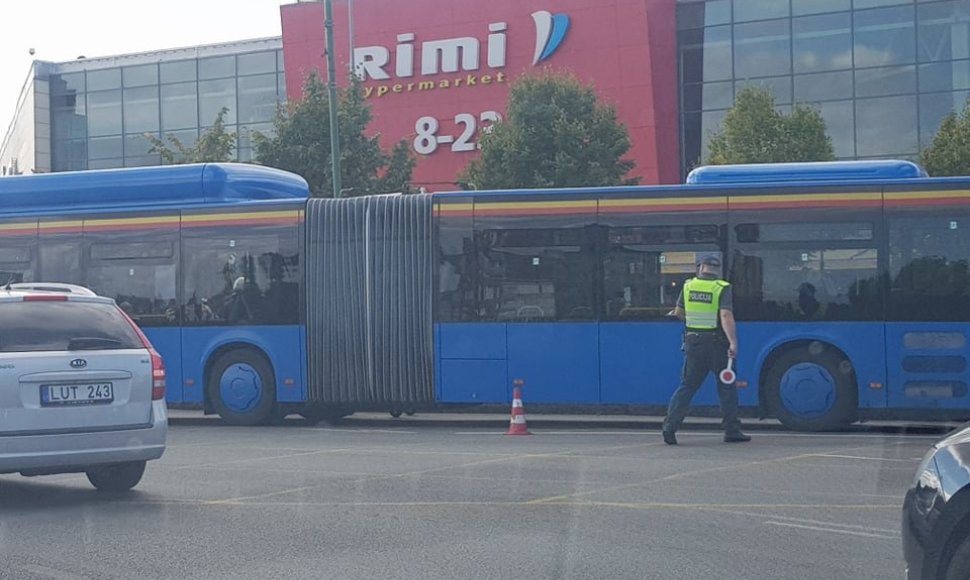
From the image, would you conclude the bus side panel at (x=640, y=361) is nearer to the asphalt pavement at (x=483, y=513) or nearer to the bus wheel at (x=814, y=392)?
the bus wheel at (x=814, y=392)

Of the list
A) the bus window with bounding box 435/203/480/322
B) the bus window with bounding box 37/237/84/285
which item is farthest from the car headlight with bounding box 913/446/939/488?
the bus window with bounding box 37/237/84/285

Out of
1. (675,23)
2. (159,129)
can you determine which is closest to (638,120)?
(675,23)

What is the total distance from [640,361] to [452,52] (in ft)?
100.0

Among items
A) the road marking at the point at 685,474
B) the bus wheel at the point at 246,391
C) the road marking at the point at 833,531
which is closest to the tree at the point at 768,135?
the bus wheel at the point at 246,391

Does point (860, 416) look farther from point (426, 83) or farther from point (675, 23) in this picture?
point (426, 83)

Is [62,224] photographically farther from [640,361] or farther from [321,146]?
[321,146]

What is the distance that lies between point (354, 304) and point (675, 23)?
2800 cm

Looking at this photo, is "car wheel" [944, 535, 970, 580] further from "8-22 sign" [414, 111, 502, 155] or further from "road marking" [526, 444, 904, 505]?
"8-22 sign" [414, 111, 502, 155]

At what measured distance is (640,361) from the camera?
638 inches

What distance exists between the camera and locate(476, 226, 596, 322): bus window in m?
16.6

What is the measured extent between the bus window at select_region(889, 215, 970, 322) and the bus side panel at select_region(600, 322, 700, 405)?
259 centimetres

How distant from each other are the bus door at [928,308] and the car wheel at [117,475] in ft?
28.7

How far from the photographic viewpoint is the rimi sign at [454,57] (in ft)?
138

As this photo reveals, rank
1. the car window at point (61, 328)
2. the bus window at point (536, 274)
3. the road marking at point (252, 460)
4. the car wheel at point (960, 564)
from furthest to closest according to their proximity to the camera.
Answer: the bus window at point (536, 274) < the road marking at point (252, 460) < the car window at point (61, 328) < the car wheel at point (960, 564)
